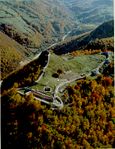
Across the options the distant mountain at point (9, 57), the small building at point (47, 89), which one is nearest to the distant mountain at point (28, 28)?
the distant mountain at point (9, 57)

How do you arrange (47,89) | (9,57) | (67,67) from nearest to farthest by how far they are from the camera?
(47,89) < (67,67) < (9,57)

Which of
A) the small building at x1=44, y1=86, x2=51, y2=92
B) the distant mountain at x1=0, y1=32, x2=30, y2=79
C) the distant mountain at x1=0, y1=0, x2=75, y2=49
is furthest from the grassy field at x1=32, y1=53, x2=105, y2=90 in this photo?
the distant mountain at x1=0, y1=0, x2=75, y2=49

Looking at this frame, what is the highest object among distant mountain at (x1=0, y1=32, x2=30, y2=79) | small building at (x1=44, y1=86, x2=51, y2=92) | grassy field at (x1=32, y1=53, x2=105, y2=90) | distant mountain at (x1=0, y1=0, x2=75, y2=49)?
distant mountain at (x1=0, y1=0, x2=75, y2=49)

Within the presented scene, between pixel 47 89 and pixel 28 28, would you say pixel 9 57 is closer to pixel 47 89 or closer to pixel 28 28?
pixel 28 28

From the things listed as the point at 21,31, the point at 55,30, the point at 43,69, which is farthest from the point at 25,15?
the point at 43,69

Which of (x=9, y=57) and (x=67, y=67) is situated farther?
(x=9, y=57)

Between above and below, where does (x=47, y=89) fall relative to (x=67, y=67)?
below

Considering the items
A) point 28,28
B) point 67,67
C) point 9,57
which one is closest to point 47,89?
point 67,67

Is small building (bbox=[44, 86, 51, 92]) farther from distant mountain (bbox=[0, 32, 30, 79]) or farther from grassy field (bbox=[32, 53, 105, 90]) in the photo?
distant mountain (bbox=[0, 32, 30, 79])
